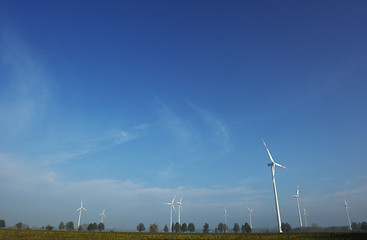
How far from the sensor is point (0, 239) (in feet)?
184

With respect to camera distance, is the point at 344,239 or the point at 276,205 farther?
the point at 276,205

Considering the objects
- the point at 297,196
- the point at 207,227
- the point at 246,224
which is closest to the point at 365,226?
the point at 297,196

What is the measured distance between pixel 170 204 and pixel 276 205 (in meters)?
88.1

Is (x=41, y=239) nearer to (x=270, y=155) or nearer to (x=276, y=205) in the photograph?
(x=276, y=205)

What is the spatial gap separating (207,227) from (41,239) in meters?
148

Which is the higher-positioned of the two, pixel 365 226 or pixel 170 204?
pixel 170 204

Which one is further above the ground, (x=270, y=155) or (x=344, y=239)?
(x=270, y=155)

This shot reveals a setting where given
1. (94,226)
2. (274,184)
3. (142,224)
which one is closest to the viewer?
A: (274,184)

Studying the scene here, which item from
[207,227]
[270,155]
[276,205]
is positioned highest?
[270,155]

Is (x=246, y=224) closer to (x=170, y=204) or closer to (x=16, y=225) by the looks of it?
(x=170, y=204)

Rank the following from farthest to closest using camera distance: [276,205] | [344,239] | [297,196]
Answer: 1. [297,196]
2. [276,205]
3. [344,239]

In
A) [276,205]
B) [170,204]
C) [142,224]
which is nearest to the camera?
[276,205]

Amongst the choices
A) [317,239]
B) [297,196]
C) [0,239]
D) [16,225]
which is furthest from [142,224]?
[317,239]

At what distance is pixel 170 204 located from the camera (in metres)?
158
